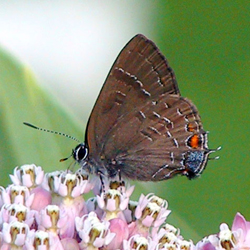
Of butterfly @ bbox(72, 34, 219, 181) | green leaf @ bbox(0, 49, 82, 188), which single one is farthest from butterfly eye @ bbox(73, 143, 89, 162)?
green leaf @ bbox(0, 49, 82, 188)

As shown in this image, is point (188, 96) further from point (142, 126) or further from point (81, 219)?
point (81, 219)

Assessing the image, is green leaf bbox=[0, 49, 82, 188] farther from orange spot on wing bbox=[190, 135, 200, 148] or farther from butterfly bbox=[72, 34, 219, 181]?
orange spot on wing bbox=[190, 135, 200, 148]

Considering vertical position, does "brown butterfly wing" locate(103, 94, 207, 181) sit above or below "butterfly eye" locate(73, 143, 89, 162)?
above

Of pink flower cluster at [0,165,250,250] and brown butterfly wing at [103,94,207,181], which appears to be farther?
brown butterfly wing at [103,94,207,181]

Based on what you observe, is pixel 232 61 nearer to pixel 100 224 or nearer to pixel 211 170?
pixel 211 170

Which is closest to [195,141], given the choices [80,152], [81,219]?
[80,152]

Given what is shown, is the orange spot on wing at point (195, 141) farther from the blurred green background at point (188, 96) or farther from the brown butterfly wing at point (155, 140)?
the blurred green background at point (188, 96)
